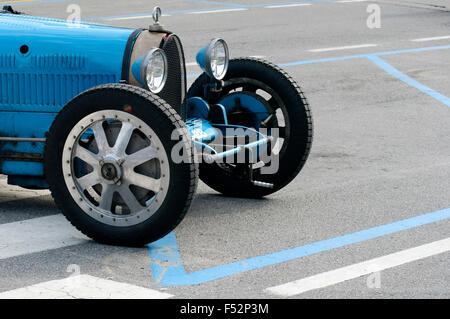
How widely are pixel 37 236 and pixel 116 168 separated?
70 centimetres

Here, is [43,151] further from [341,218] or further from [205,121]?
[341,218]

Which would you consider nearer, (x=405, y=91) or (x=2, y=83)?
(x=2, y=83)

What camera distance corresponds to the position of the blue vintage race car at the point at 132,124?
581cm

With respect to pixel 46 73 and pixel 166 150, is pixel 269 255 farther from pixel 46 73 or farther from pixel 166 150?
pixel 46 73

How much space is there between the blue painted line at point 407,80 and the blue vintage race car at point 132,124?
174 inches

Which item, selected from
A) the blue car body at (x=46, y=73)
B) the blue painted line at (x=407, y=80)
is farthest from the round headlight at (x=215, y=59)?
the blue painted line at (x=407, y=80)

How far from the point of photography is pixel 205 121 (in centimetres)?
704

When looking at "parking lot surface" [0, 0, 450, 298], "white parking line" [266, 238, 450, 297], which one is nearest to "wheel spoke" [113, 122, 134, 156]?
"parking lot surface" [0, 0, 450, 298]

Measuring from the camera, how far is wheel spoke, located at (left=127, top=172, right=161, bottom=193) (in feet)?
19.1

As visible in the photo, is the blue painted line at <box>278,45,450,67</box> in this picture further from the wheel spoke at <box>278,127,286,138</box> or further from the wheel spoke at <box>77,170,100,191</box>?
the wheel spoke at <box>77,170,100,191</box>

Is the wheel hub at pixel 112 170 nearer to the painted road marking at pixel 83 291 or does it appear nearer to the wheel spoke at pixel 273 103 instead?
the painted road marking at pixel 83 291

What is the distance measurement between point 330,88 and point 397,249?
609cm
